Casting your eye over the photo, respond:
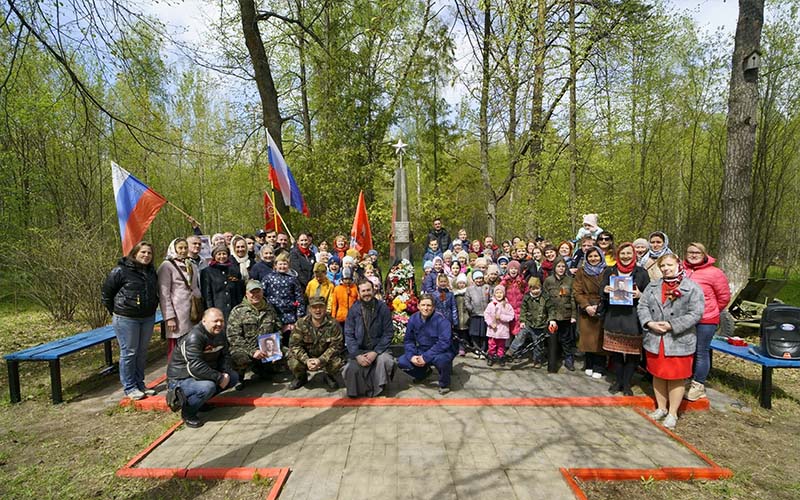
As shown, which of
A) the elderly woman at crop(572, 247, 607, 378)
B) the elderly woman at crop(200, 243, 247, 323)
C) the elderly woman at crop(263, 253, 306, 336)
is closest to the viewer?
the elderly woman at crop(572, 247, 607, 378)

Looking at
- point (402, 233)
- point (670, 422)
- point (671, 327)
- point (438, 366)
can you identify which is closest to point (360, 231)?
point (402, 233)

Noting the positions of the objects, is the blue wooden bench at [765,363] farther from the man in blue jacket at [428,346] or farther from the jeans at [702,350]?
the man in blue jacket at [428,346]

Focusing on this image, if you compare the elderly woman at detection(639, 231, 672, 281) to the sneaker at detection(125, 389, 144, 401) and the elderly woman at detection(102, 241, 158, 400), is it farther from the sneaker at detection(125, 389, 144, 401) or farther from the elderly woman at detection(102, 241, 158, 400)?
the sneaker at detection(125, 389, 144, 401)

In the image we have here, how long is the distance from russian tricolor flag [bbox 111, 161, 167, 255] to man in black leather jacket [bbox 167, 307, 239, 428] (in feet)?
5.90

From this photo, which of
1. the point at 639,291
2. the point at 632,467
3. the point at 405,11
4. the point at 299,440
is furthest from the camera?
the point at 405,11

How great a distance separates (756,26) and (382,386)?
8.28 m

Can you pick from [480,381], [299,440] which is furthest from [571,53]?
[299,440]

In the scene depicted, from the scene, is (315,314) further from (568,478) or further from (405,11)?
(405,11)

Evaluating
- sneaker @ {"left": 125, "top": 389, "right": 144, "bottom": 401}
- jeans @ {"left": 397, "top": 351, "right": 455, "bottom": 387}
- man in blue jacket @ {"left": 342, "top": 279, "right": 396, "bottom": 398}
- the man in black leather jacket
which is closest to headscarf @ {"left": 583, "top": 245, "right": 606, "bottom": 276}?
jeans @ {"left": 397, "top": 351, "right": 455, "bottom": 387}

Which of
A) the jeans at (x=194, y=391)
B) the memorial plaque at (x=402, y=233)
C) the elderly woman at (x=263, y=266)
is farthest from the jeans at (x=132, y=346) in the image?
the memorial plaque at (x=402, y=233)

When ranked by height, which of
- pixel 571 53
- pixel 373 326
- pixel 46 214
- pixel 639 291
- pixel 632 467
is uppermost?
pixel 571 53

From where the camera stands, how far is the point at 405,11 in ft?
45.1

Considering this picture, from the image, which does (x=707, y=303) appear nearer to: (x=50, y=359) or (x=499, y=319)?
(x=499, y=319)

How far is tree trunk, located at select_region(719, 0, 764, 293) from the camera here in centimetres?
646
